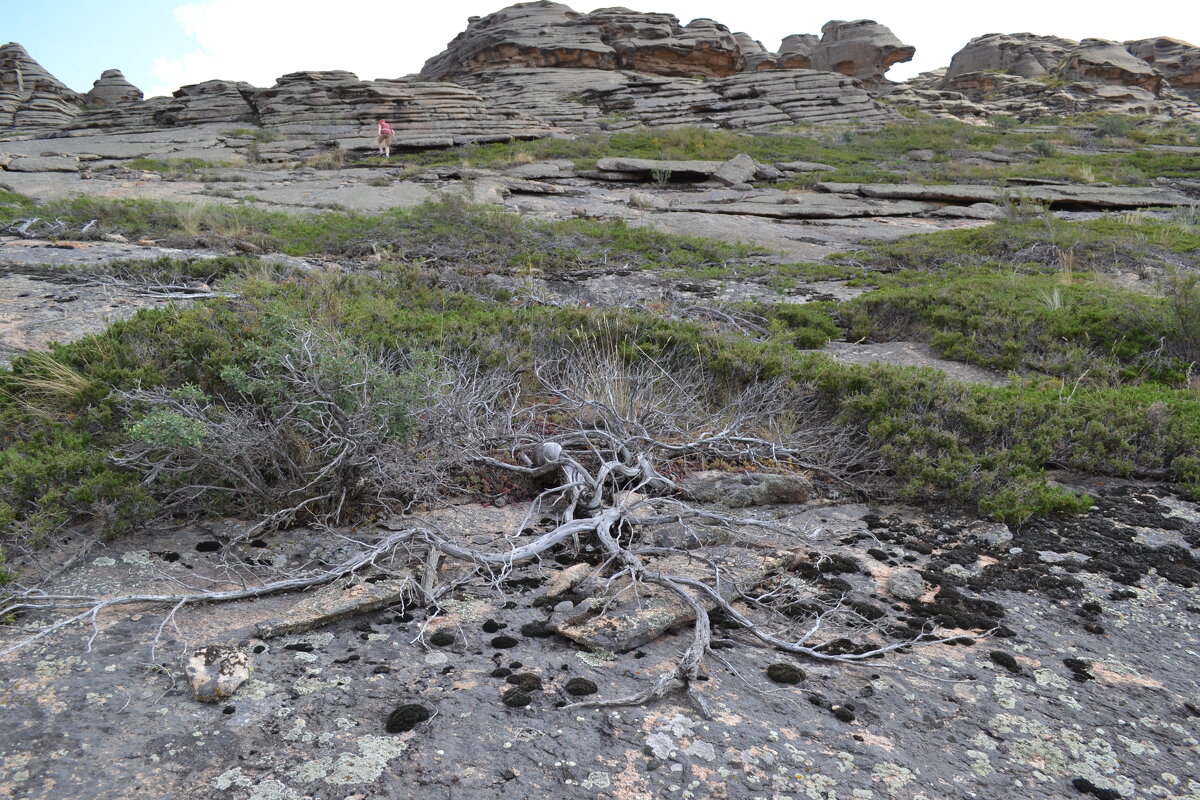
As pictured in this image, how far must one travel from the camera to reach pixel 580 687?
246 cm

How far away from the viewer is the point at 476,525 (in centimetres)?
382

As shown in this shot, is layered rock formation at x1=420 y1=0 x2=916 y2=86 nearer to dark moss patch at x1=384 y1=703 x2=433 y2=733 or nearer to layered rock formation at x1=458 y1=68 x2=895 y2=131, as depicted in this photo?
layered rock formation at x1=458 y1=68 x2=895 y2=131

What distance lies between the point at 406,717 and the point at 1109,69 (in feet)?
190

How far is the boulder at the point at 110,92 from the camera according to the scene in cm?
4681

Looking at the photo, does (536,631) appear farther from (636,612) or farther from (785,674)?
(785,674)

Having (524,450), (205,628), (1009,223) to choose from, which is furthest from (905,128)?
(205,628)

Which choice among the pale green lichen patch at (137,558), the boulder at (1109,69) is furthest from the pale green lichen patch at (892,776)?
the boulder at (1109,69)

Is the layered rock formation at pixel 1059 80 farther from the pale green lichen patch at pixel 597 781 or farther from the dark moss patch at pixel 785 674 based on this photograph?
the pale green lichen patch at pixel 597 781

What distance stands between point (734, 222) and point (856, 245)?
9.27 ft

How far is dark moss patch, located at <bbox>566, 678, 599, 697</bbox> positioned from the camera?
245 centimetres

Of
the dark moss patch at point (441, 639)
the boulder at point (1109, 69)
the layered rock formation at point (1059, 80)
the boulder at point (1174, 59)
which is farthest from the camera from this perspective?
the boulder at point (1174, 59)

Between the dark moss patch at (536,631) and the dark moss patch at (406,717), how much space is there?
0.59 m

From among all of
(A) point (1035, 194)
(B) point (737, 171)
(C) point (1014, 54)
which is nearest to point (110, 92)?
(B) point (737, 171)

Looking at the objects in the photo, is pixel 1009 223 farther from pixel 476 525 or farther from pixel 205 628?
pixel 205 628
